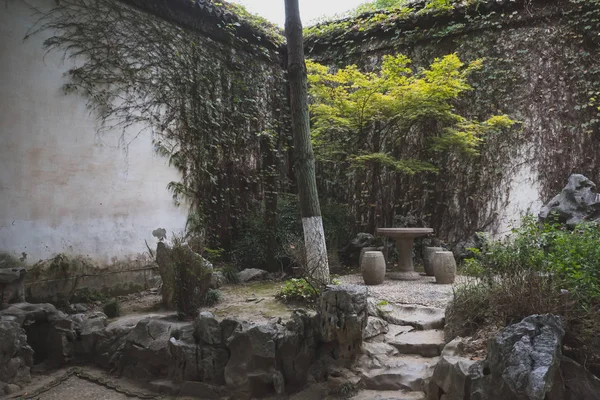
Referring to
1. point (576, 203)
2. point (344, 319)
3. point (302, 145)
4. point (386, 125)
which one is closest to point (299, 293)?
point (344, 319)

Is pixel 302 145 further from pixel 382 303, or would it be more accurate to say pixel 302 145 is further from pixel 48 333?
pixel 48 333

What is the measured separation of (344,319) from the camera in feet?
14.1

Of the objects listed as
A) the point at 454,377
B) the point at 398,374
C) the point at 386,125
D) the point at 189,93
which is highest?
the point at 189,93

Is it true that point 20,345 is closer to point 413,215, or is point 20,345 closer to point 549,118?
point 413,215

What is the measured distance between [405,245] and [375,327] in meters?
2.75

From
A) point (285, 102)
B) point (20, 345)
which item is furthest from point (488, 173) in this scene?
point (20, 345)

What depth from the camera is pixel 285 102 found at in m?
9.86

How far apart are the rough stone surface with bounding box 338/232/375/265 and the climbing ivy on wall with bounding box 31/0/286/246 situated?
196 cm

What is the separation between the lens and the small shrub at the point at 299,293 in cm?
535

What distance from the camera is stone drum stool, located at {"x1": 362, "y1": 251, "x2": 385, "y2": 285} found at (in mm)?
6539

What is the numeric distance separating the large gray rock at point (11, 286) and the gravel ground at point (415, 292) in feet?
14.2

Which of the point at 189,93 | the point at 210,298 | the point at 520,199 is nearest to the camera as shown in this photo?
the point at 210,298

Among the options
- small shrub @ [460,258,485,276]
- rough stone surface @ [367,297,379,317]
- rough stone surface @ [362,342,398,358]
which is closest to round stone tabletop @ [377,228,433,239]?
small shrub @ [460,258,485,276]

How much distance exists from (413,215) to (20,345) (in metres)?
7.13
